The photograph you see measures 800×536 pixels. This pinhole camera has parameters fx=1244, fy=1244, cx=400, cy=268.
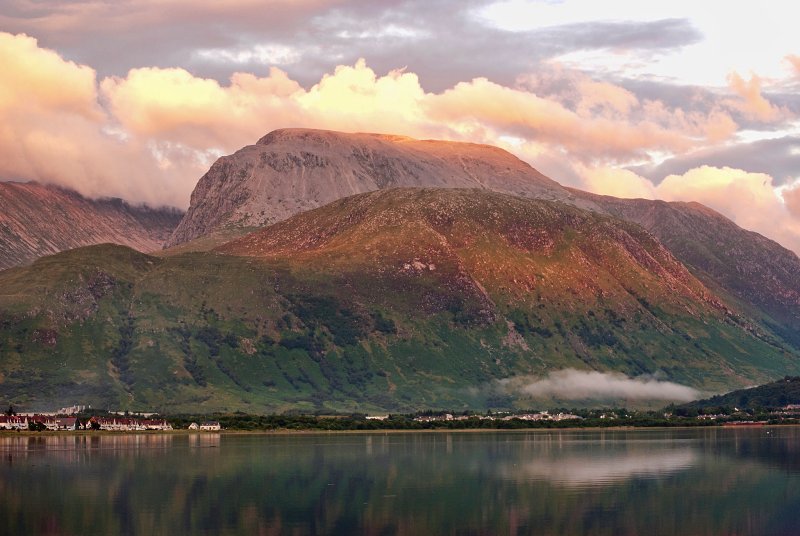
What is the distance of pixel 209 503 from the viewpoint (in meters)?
136

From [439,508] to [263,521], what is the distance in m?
20.7

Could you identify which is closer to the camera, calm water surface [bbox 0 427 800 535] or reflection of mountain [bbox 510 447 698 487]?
calm water surface [bbox 0 427 800 535]

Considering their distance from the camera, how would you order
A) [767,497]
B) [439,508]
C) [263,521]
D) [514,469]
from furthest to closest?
[514,469] < [767,497] < [439,508] < [263,521]

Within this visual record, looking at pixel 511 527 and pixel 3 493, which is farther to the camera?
pixel 3 493

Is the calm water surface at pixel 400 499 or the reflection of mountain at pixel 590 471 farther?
the reflection of mountain at pixel 590 471

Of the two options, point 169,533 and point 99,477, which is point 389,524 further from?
point 99,477

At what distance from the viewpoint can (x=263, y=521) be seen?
120 meters

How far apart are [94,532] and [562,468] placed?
92.2 metres

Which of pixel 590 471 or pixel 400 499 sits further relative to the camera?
pixel 590 471

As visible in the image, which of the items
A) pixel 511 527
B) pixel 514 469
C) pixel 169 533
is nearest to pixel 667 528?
pixel 511 527

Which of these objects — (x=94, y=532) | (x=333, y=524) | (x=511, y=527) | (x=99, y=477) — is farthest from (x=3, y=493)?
(x=511, y=527)

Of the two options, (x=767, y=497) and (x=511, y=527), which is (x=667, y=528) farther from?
(x=767, y=497)

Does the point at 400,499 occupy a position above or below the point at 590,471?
below

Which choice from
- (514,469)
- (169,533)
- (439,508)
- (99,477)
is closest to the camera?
(169,533)
